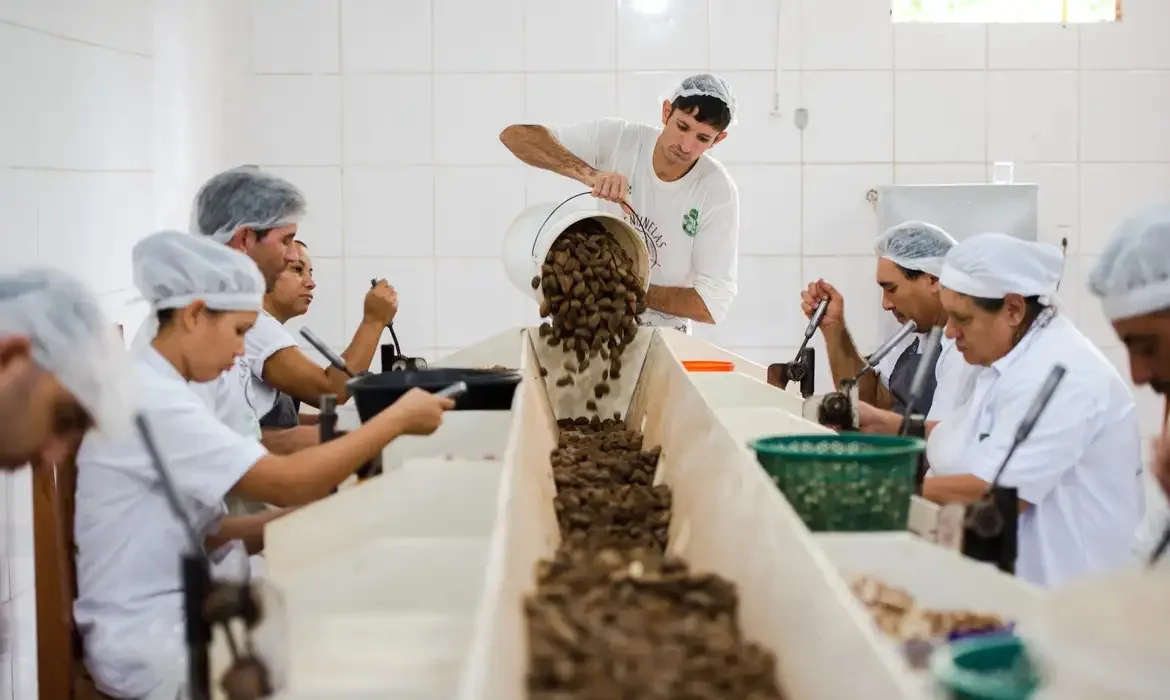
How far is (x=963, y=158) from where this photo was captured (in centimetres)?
471

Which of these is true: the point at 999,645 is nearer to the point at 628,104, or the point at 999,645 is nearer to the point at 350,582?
the point at 350,582

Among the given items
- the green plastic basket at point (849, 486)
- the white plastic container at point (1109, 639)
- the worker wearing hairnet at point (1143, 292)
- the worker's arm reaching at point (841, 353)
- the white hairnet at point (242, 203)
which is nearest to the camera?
the white plastic container at point (1109, 639)

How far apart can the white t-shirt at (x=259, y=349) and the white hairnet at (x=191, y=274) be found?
75 cm

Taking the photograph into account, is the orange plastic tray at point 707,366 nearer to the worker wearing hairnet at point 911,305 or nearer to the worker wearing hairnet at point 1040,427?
the worker wearing hairnet at point 911,305

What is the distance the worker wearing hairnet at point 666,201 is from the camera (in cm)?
372

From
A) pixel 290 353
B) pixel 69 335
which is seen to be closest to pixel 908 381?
pixel 290 353

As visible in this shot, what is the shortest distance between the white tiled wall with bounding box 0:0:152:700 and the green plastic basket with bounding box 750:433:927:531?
1473 millimetres

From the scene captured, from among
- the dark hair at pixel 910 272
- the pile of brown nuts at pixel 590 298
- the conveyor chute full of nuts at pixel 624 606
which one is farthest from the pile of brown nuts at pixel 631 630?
the dark hair at pixel 910 272

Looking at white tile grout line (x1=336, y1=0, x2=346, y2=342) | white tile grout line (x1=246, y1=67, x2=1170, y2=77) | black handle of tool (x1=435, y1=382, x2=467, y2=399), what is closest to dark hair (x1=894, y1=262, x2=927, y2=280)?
white tile grout line (x1=246, y1=67, x2=1170, y2=77)

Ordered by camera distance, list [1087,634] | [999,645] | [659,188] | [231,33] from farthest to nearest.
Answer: [231,33] → [659,188] → [999,645] → [1087,634]

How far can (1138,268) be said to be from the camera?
6.31ft

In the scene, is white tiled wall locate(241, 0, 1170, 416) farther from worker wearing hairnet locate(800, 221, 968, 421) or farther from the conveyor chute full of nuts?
the conveyor chute full of nuts

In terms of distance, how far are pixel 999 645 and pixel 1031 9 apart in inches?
168

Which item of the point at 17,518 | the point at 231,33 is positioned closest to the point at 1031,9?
the point at 231,33
